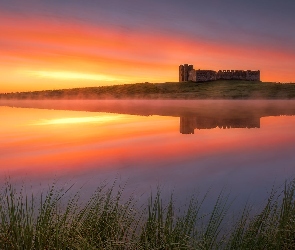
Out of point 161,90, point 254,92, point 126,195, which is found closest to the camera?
point 126,195

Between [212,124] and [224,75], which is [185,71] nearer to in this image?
[224,75]

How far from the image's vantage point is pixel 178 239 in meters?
6.90

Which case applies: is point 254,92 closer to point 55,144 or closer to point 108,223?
point 55,144

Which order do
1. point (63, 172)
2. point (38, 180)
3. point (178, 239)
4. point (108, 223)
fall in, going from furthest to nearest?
point (63, 172) < point (38, 180) < point (108, 223) < point (178, 239)

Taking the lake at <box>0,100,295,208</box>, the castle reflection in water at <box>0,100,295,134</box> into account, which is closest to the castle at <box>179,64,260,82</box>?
the castle reflection in water at <box>0,100,295,134</box>

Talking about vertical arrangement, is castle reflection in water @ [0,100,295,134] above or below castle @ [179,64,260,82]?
below

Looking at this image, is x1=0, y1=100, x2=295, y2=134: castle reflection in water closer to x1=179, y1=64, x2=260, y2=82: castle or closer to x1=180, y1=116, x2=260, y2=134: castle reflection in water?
x1=180, y1=116, x2=260, y2=134: castle reflection in water

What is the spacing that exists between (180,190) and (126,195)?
6.44 feet

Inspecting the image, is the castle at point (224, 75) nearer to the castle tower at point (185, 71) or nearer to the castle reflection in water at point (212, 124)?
the castle tower at point (185, 71)

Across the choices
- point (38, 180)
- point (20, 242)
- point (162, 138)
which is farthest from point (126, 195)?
point (162, 138)

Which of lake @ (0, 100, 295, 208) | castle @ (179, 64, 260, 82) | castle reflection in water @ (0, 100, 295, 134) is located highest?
castle @ (179, 64, 260, 82)

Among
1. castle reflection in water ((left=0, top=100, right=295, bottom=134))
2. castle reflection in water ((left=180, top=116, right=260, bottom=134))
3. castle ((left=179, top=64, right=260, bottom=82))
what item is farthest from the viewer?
castle ((left=179, top=64, right=260, bottom=82))

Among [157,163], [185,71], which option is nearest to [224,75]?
[185,71]

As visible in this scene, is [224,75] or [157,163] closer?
[157,163]
